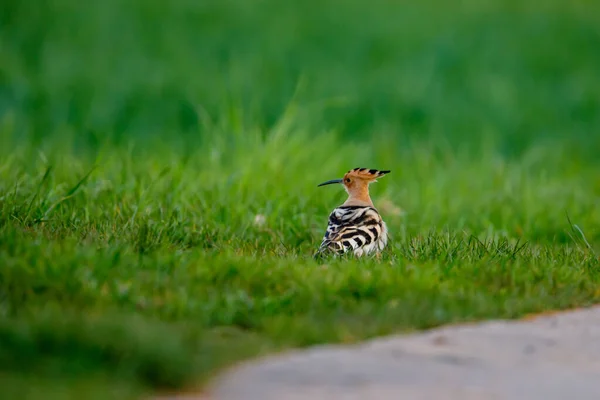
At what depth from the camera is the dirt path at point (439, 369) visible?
4.16m

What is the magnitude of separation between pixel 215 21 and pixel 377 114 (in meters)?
3.89

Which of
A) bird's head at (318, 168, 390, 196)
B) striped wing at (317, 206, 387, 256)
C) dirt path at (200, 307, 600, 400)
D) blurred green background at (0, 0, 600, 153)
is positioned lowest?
dirt path at (200, 307, 600, 400)

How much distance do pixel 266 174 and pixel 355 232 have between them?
290cm

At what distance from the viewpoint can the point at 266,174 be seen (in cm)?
999

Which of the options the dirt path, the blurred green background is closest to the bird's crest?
the dirt path

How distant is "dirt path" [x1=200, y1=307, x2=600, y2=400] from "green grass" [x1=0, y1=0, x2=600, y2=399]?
0.28m

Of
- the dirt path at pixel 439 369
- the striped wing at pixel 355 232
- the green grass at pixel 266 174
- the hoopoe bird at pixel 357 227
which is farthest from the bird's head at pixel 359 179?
the dirt path at pixel 439 369

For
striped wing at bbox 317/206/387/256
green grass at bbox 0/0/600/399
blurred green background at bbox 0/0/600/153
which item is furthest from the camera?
blurred green background at bbox 0/0/600/153

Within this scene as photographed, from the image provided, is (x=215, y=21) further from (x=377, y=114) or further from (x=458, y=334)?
(x=458, y=334)

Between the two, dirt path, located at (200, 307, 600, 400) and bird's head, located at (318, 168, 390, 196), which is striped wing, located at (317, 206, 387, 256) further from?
dirt path, located at (200, 307, 600, 400)

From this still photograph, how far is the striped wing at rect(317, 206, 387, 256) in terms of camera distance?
717 centimetres

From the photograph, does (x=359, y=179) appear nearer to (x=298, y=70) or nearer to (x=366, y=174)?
(x=366, y=174)

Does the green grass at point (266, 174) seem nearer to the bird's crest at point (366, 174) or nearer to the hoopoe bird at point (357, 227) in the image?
the hoopoe bird at point (357, 227)

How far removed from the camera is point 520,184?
11859 millimetres
